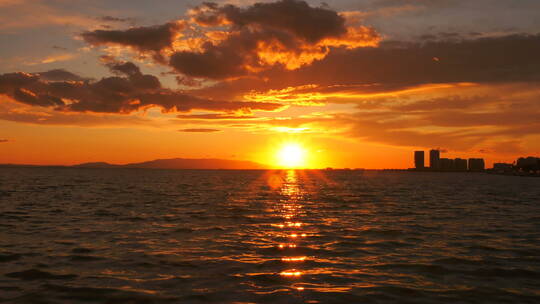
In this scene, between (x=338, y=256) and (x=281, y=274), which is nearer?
(x=281, y=274)

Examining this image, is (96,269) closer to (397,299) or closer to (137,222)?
(397,299)

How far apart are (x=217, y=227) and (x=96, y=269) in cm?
1253

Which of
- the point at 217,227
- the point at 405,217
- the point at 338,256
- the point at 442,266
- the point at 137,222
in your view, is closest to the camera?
the point at 442,266

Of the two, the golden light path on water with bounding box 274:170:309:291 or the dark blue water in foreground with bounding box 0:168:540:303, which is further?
the golden light path on water with bounding box 274:170:309:291

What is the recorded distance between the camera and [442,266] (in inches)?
712

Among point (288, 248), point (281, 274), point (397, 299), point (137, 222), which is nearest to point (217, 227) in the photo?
point (137, 222)

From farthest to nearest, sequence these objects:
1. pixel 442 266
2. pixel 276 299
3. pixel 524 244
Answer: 1. pixel 524 244
2. pixel 442 266
3. pixel 276 299

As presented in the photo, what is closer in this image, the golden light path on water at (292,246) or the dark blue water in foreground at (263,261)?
the dark blue water in foreground at (263,261)

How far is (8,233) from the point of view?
2483 cm

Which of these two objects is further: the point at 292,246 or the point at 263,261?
the point at 292,246

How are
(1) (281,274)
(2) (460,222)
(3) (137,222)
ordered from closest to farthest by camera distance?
(1) (281,274) < (3) (137,222) < (2) (460,222)

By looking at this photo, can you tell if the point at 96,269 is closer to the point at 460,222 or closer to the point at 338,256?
the point at 338,256

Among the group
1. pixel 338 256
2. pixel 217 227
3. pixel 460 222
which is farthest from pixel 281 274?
pixel 460 222

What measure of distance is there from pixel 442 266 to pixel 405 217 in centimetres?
1887
